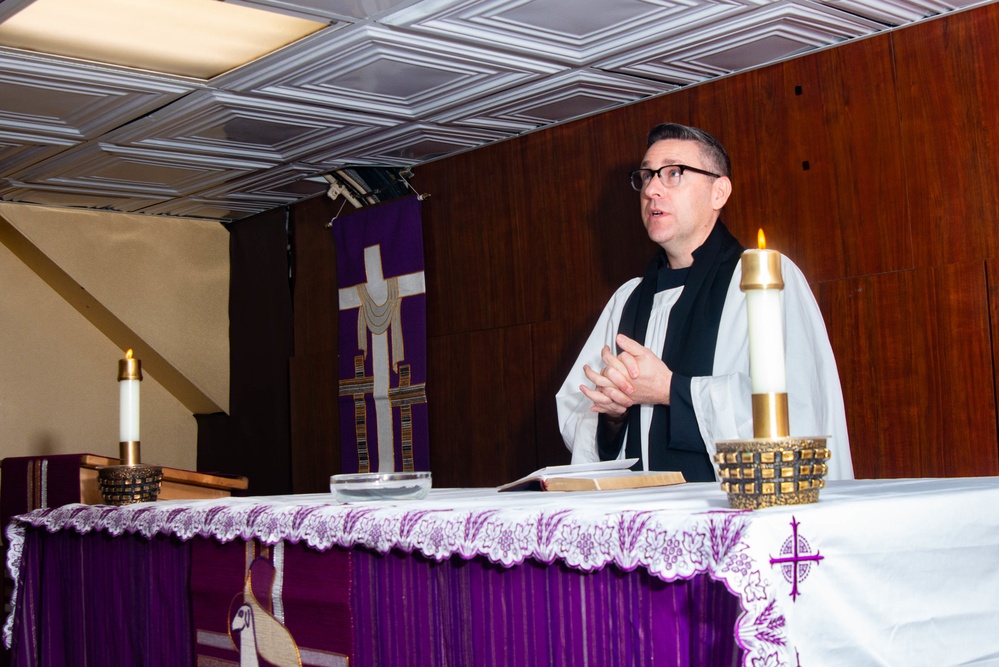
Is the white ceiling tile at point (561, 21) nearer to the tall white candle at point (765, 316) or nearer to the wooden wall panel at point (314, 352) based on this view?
the wooden wall panel at point (314, 352)

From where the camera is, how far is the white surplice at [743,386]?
263 cm

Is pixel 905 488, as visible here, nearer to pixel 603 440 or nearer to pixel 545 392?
pixel 603 440

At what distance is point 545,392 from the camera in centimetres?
542

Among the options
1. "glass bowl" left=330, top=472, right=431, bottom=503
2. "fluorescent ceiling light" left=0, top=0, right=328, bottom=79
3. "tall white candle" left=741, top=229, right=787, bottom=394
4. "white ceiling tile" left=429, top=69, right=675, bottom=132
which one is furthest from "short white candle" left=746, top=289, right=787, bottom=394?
"white ceiling tile" left=429, top=69, right=675, bottom=132

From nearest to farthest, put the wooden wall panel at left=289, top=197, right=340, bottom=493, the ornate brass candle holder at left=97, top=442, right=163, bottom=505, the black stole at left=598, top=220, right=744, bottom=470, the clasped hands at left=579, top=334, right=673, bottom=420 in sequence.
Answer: the clasped hands at left=579, top=334, right=673, bottom=420 < the ornate brass candle holder at left=97, top=442, right=163, bottom=505 < the black stole at left=598, top=220, right=744, bottom=470 < the wooden wall panel at left=289, top=197, right=340, bottom=493

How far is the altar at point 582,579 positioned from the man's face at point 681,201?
145 centimetres

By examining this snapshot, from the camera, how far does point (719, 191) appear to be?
344 centimetres

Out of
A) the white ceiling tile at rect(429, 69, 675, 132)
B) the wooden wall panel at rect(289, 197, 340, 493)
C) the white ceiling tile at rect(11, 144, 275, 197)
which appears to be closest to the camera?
the white ceiling tile at rect(429, 69, 675, 132)

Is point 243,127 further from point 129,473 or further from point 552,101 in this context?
point 129,473

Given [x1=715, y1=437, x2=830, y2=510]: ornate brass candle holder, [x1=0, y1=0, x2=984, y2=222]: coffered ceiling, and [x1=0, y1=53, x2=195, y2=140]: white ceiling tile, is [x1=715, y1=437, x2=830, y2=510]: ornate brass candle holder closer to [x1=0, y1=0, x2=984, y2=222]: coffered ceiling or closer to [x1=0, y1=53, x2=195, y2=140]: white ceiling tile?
[x1=0, y1=0, x2=984, y2=222]: coffered ceiling

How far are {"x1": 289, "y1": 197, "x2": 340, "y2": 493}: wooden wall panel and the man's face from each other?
3.53m

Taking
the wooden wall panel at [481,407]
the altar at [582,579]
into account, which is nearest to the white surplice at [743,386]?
the altar at [582,579]

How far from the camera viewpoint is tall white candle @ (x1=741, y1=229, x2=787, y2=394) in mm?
1455

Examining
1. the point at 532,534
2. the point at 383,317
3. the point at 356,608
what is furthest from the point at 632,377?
the point at 383,317
